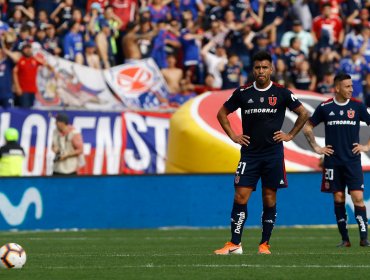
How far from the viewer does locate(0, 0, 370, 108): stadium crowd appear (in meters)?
25.3

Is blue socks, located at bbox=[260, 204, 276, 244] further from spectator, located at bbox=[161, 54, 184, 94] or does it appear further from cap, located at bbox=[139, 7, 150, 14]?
cap, located at bbox=[139, 7, 150, 14]

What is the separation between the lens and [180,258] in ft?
39.5

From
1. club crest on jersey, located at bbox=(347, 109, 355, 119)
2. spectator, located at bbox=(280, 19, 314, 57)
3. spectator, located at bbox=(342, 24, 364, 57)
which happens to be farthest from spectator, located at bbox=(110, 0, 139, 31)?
club crest on jersey, located at bbox=(347, 109, 355, 119)

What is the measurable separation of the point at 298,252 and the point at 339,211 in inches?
67.8

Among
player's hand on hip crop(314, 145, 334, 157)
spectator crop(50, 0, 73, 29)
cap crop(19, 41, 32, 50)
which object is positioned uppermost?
spectator crop(50, 0, 73, 29)

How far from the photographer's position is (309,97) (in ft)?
79.6

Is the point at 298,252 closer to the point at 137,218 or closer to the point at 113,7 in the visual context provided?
the point at 137,218

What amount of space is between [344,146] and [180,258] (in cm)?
332

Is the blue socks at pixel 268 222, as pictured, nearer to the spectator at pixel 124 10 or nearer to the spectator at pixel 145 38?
the spectator at pixel 145 38

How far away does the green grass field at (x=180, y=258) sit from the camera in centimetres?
1014

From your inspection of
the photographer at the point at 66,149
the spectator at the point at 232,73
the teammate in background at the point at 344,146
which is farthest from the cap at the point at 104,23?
the teammate in background at the point at 344,146

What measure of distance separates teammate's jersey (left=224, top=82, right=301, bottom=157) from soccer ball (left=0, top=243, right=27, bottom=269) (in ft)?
10.1

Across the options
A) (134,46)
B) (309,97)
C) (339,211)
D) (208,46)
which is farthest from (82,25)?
(339,211)

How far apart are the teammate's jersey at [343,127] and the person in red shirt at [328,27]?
15009 mm
